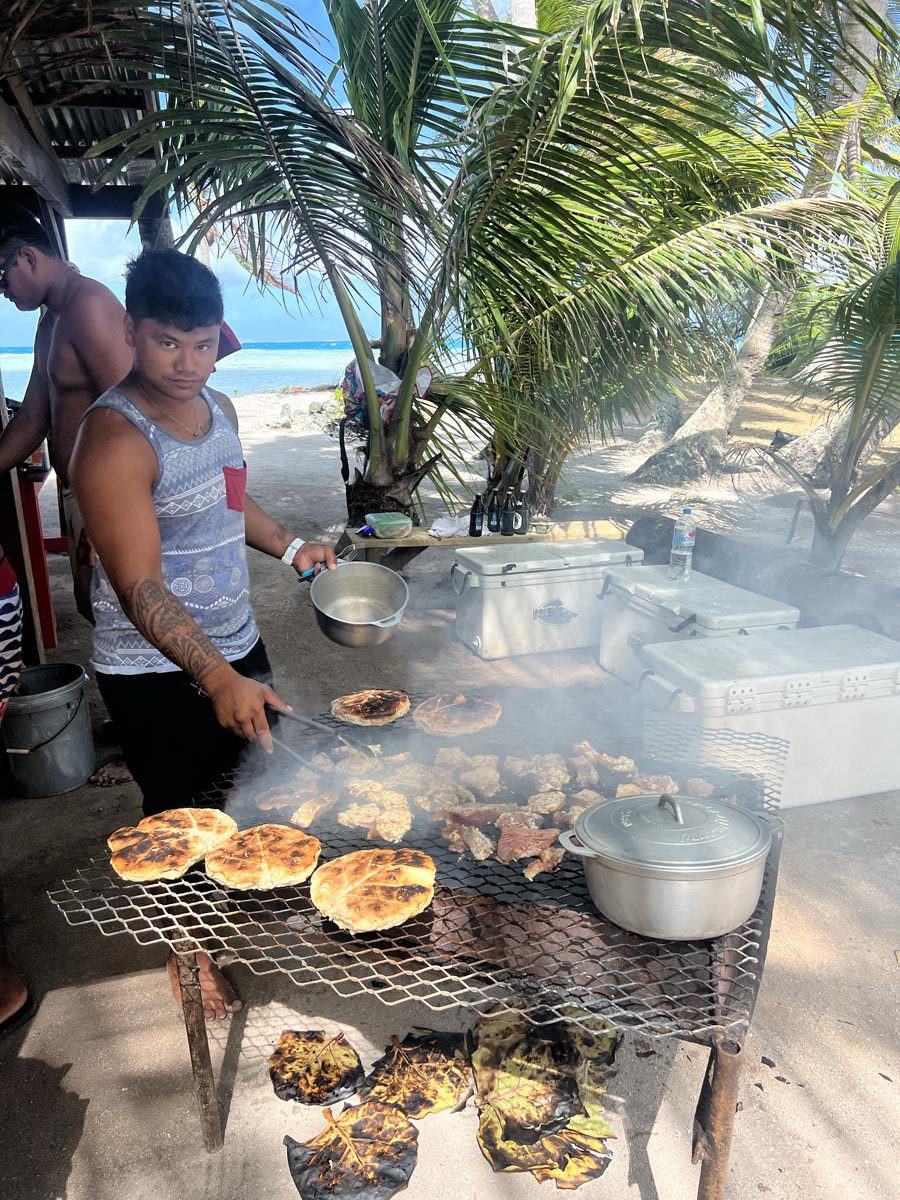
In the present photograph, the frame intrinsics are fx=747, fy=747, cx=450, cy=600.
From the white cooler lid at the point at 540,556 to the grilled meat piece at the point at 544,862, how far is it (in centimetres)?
386

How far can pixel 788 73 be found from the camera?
336 cm

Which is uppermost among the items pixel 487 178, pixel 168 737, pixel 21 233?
pixel 487 178

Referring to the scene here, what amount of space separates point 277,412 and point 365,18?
21482mm

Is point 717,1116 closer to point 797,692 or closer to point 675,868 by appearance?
point 675,868

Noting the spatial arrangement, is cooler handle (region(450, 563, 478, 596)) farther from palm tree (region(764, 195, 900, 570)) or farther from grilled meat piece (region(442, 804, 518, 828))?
grilled meat piece (region(442, 804, 518, 828))

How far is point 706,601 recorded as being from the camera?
495 cm

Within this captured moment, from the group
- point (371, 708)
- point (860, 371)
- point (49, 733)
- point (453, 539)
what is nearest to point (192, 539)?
point (371, 708)

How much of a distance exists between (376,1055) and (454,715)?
53.8 inches

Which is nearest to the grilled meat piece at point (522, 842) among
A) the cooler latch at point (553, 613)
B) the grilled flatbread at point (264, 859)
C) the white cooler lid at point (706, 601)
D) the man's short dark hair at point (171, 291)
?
the grilled flatbread at point (264, 859)

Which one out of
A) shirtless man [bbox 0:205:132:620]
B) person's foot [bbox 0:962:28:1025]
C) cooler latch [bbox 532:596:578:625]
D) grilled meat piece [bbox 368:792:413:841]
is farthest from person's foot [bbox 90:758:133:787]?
cooler latch [bbox 532:596:578:625]

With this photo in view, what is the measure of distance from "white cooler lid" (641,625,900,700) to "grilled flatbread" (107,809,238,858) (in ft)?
7.99

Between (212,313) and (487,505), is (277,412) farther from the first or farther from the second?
(212,313)

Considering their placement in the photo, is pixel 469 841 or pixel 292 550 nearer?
pixel 469 841

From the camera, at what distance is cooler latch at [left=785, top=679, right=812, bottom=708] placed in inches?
157
